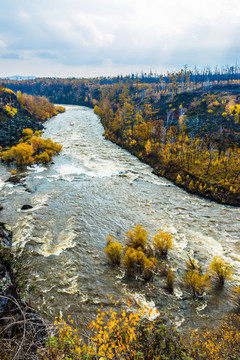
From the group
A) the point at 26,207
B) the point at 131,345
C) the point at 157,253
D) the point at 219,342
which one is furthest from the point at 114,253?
the point at 26,207

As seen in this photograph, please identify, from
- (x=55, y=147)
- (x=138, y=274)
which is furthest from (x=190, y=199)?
(x=55, y=147)

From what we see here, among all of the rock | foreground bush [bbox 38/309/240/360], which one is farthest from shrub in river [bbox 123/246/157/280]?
the rock

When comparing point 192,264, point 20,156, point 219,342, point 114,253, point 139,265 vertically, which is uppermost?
point 20,156

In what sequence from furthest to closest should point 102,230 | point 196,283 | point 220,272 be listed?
point 102,230
point 220,272
point 196,283

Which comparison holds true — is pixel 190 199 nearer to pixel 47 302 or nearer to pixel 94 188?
pixel 94 188

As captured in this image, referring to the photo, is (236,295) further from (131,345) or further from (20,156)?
(20,156)

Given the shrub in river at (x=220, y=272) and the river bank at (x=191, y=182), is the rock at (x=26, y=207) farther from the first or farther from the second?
the river bank at (x=191, y=182)

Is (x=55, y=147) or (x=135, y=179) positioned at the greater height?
(x=55, y=147)

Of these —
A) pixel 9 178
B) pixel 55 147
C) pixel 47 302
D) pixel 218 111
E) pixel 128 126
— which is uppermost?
pixel 218 111
